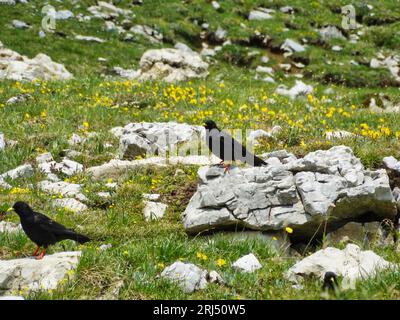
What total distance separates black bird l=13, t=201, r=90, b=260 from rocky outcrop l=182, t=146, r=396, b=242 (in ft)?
6.46

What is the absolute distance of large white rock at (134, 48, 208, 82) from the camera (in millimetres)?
18031

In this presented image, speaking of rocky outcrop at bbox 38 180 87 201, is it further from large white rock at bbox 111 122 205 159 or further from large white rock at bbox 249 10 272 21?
large white rock at bbox 249 10 272 21

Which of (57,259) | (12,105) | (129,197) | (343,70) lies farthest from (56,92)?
(343,70)

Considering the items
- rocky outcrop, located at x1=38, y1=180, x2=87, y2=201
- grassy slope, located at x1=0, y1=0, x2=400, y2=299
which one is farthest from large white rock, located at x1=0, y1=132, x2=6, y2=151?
rocky outcrop, located at x1=38, y1=180, x2=87, y2=201

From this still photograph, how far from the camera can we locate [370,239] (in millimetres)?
7676

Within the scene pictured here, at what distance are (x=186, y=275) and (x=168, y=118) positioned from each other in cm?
804

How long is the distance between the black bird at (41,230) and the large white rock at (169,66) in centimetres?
1202

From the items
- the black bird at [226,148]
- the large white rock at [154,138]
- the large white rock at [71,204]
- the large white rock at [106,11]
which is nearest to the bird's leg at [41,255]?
the large white rock at [71,204]

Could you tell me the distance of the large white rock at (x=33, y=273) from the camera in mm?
5414

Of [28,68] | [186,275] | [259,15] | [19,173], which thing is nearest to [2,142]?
[19,173]

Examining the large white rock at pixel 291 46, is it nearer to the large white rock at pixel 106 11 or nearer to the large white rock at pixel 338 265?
the large white rock at pixel 106 11

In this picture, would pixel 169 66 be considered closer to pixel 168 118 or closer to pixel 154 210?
pixel 168 118

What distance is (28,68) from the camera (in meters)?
17.9

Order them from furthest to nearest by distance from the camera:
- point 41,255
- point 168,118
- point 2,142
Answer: point 168,118 < point 2,142 < point 41,255
